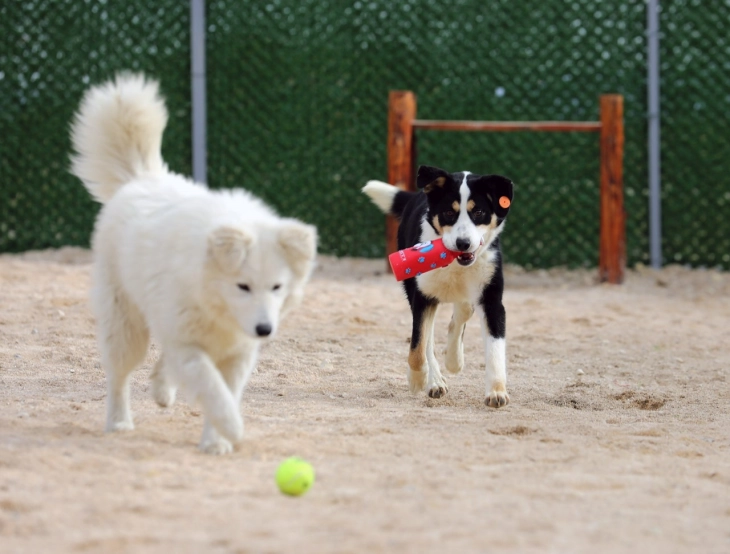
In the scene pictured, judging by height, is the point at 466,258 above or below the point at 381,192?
below

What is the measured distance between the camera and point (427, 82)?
1009 cm

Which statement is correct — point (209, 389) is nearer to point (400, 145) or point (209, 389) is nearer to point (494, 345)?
point (494, 345)

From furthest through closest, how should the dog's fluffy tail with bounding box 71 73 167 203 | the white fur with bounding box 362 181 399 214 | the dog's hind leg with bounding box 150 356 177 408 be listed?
the white fur with bounding box 362 181 399 214, the dog's fluffy tail with bounding box 71 73 167 203, the dog's hind leg with bounding box 150 356 177 408

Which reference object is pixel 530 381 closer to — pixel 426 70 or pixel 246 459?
pixel 246 459

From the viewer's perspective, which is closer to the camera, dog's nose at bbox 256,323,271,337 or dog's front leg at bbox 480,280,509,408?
dog's nose at bbox 256,323,271,337

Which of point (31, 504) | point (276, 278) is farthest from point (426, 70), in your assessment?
point (31, 504)

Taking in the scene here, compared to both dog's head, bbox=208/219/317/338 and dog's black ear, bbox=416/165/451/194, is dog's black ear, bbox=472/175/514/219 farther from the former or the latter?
dog's head, bbox=208/219/317/338

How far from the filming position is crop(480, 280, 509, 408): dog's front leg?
4980 mm

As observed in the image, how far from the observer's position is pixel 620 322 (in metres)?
7.59

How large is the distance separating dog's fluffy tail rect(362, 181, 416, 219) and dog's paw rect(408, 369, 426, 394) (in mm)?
1342

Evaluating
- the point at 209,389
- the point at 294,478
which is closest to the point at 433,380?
the point at 209,389

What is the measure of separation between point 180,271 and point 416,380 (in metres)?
1.89

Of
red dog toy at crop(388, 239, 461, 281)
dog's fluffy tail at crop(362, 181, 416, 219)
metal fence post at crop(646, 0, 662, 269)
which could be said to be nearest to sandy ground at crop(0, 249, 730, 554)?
red dog toy at crop(388, 239, 461, 281)

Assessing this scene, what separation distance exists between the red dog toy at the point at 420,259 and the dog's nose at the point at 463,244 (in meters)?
0.09
